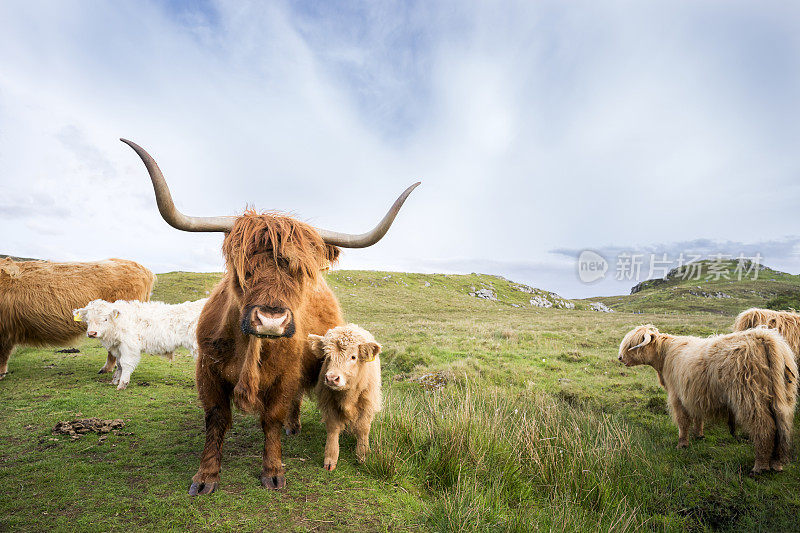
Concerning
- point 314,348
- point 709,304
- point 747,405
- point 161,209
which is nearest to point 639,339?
point 747,405

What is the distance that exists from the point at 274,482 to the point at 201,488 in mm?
658

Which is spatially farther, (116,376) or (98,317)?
(98,317)

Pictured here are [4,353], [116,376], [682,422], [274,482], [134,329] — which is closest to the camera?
[274,482]

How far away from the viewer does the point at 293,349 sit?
401 centimetres

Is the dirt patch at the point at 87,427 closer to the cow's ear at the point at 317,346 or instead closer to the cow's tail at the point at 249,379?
the cow's tail at the point at 249,379

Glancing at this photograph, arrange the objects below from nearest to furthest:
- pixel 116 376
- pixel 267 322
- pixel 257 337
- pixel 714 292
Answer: pixel 267 322 → pixel 257 337 → pixel 116 376 → pixel 714 292

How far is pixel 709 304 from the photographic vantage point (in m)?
65.2

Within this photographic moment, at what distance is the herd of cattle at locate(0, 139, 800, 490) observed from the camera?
3.50 m

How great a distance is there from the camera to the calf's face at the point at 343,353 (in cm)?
432

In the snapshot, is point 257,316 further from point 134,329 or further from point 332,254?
point 134,329

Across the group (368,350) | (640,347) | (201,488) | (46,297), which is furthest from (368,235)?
(46,297)

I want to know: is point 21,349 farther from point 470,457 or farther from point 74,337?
point 470,457

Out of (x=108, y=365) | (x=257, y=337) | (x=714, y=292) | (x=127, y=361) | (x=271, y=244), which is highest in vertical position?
(x=714, y=292)

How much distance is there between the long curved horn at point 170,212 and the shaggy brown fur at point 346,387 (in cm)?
165
